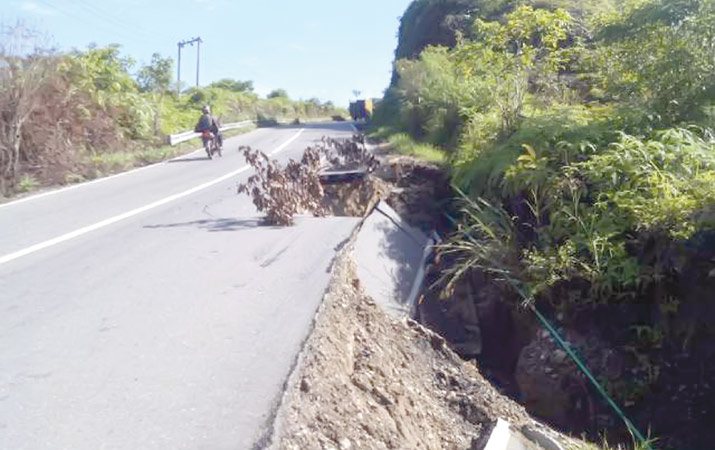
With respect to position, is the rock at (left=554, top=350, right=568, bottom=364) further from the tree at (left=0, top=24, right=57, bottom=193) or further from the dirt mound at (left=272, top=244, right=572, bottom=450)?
the tree at (left=0, top=24, right=57, bottom=193)

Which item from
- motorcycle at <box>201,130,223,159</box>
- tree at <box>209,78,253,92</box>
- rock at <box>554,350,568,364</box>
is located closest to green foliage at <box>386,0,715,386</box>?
rock at <box>554,350,568,364</box>

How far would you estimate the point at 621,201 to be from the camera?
7535 mm

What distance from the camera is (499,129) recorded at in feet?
36.7

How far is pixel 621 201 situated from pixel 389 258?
331cm

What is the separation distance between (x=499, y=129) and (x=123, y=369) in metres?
7.76

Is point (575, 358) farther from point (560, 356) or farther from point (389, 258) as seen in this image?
point (389, 258)

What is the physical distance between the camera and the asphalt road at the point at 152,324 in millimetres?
4008

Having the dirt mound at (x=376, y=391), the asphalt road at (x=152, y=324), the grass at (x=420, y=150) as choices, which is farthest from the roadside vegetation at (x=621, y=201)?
the grass at (x=420, y=150)

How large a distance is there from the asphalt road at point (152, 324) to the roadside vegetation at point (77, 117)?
592 cm

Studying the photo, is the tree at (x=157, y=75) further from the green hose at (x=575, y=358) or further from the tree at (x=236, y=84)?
the tree at (x=236, y=84)

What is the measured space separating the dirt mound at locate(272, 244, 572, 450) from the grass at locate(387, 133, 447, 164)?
794cm

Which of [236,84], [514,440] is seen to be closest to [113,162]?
[514,440]

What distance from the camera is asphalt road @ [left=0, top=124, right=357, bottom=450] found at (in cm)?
401

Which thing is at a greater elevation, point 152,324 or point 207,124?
point 207,124
